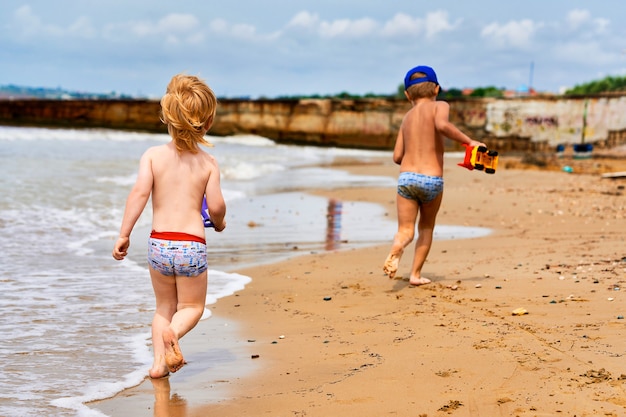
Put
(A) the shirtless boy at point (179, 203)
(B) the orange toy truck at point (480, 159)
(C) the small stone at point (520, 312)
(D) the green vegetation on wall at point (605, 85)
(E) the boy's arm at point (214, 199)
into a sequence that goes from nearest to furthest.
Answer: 1. (A) the shirtless boy at point (179, 203)
2. (E) the boy's arm at point (214, 199)
3. (C) the small stone at point (520, 312)
4. (B) the orange toy truck at point (480, 159)
5. (D) the green vegetation on wall at point (605, 85)

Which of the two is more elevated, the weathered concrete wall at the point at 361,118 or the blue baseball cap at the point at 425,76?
the blue baseball cap at the point at 425,76

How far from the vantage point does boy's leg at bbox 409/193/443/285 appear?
633 cm

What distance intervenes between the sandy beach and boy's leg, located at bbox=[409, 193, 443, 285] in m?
0.16

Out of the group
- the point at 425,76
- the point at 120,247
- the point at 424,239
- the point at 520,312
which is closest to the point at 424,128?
the point at 425,76

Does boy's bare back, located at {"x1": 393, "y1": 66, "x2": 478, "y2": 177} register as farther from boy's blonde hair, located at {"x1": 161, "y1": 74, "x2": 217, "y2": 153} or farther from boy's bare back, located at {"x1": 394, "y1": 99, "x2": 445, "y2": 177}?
boy's blonde hair, located at {"x1": 161, "y1": 74, "x2": 217, "y2": 153}

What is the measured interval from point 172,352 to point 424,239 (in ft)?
10.1

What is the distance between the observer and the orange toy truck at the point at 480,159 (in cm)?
594

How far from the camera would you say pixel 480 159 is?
5949 millimetres

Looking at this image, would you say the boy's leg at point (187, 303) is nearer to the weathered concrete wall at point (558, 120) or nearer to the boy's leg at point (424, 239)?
the boy's leg at point (424, 239)

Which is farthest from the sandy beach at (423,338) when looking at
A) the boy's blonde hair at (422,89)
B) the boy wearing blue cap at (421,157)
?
the boy's blonde hair at (422,89)

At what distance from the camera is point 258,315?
559cm

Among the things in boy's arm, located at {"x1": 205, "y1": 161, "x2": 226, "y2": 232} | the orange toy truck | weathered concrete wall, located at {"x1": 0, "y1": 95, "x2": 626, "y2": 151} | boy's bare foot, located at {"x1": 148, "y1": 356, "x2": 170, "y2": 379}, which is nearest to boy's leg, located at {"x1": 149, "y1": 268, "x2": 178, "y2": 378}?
boy's bare foot, located at {"x1": 148, "y1": 356, "x2": 170, "y2": 379}

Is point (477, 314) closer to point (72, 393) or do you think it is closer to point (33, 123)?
point (72, 393)

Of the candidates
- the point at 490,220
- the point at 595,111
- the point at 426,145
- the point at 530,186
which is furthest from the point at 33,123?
the point at 426,145
